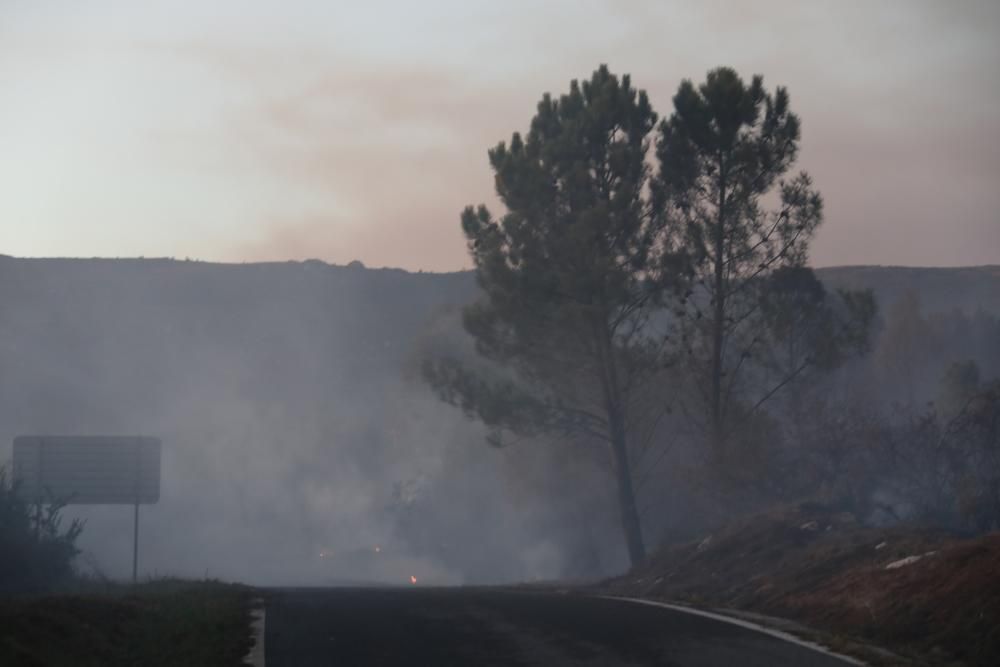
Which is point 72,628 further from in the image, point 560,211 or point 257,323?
point 257,323

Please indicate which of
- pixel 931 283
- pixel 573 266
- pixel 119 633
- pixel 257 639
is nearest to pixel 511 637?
pixel 257 639

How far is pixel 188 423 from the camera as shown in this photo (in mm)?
96188

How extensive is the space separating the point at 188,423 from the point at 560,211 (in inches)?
2694

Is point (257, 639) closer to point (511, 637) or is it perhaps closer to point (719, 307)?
point (511, 637)

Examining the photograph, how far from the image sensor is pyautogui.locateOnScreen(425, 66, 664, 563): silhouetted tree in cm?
3278

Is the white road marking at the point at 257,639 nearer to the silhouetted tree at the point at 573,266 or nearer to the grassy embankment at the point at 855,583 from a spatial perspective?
the grassy embankment at the point at 855,583

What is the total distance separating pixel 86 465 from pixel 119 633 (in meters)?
22.8

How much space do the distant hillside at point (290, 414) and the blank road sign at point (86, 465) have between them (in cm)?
1652

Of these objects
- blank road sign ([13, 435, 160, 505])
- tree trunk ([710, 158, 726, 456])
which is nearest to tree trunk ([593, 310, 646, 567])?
tree trunk ([710, 158, 726, 456])

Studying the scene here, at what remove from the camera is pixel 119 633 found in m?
12.6

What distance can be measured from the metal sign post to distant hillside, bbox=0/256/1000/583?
54.1 ft

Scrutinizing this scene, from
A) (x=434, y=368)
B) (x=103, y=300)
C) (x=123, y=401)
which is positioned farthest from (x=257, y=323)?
(x=434, y=368)

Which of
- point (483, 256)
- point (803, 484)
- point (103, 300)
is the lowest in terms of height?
point (803, 484)

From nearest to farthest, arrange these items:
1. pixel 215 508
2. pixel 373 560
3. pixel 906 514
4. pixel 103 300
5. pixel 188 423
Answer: pixel 906 514 → pixel 373 560 → pixel 215 508 → pixel 188 423 → pixel 103 300
